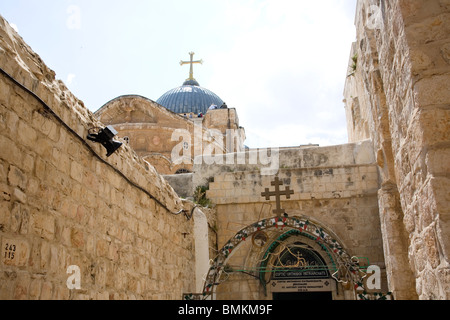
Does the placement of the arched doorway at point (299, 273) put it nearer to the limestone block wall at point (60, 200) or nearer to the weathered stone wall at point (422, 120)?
the limestone block wall at point (60, 200)

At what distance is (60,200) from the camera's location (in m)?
3.36

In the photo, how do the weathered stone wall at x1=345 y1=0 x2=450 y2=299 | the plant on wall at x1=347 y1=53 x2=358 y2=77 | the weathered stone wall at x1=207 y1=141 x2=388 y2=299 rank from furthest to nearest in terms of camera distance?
1. the plant on wall at x1=347 y1=53 x2=358 y2=77
2. the weathered stone wall at x1=207 y1=141 x2=388 y2=299
3. the weathered stone wall at x1=345 y1=0 x2=450 y2=299

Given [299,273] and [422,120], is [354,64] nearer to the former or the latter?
[299,273]

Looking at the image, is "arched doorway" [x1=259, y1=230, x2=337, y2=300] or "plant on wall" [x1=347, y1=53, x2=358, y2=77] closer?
"arched doorway" [x1=259, y1=230, x2=337, y2=300]

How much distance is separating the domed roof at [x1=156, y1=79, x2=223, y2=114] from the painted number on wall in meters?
26.2

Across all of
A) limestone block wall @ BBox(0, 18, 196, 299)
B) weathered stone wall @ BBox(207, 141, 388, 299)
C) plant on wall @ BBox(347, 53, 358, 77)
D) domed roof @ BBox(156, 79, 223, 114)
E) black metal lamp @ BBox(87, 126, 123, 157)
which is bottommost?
limestone block wall @ BBox(0, 18, 196, 299)

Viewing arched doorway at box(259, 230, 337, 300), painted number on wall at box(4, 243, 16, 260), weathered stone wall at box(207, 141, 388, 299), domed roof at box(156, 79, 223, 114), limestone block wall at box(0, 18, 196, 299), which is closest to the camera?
painted number on wall at box(4, 243, 16, 260)

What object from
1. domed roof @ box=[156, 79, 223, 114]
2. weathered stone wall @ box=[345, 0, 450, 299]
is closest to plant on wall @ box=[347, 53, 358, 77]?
weathered stone wall @ box=[345, 0, 450, 299]

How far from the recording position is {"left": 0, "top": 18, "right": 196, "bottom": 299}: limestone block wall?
2.78 m

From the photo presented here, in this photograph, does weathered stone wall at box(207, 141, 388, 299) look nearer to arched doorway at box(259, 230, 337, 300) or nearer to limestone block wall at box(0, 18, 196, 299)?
arched doorway at box(259, 230, 337, 300)

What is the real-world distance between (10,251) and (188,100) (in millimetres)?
27329

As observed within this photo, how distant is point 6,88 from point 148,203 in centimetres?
275

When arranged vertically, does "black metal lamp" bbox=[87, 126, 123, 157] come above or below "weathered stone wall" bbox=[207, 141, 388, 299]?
below

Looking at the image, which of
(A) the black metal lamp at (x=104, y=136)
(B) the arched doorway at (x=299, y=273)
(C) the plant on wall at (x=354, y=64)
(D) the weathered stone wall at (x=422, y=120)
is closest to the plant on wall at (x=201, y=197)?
(B) the arched doorway at (x=299, y=273)
